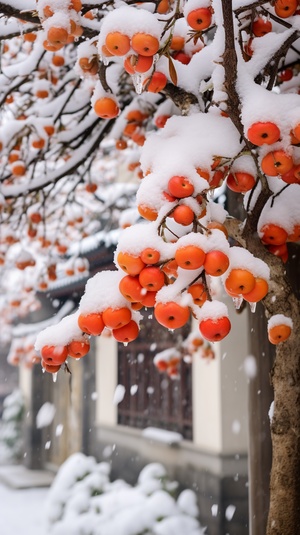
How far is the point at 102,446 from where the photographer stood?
10.1m

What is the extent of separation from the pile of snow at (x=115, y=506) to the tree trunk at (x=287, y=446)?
174 inches

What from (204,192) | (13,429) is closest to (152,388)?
(13,429)

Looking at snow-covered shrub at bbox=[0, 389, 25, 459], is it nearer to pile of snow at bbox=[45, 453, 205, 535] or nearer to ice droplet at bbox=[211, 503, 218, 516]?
pile of snow at bbox=[45, 453, 205, 535]

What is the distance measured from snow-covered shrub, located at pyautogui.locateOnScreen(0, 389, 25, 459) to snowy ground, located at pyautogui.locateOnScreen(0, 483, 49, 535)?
2416 mm

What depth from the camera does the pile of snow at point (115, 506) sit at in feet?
20.7

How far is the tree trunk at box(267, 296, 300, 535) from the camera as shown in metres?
2.07

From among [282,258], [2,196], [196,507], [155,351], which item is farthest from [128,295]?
[155,351]

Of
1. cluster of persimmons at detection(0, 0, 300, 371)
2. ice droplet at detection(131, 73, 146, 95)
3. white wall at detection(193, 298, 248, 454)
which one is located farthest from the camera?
white wall at detection(193, 298, 248, 454)

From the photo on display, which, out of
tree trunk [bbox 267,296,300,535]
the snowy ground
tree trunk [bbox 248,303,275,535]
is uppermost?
tree trunk [bbox 267,296,300,535]

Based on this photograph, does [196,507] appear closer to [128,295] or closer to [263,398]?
[263,398]

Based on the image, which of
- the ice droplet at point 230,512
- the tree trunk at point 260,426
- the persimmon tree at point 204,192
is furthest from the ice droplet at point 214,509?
the persimmon tree at point 204,192

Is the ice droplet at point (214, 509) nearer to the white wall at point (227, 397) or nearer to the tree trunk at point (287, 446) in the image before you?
the white wall at point (227, 397)

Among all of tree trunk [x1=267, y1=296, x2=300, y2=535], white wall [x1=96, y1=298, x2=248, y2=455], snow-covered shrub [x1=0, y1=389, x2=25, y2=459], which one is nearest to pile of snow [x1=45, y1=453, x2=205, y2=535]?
white wall [x1=96, y1=298, x2=248, y2=455]

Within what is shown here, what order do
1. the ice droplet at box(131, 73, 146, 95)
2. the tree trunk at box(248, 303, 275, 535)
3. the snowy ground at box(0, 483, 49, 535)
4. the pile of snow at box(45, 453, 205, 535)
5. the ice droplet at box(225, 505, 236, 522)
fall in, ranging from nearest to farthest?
the ice droplet at box(131, 73, 146, 95), the tree trunk at box(248, 303, 275, 535), the pile of snow at box(45, 453, 205, 535), the ice droplet at box(225, 505, 236, 522), the snowy ground at box(0, 483, 49, 535)
